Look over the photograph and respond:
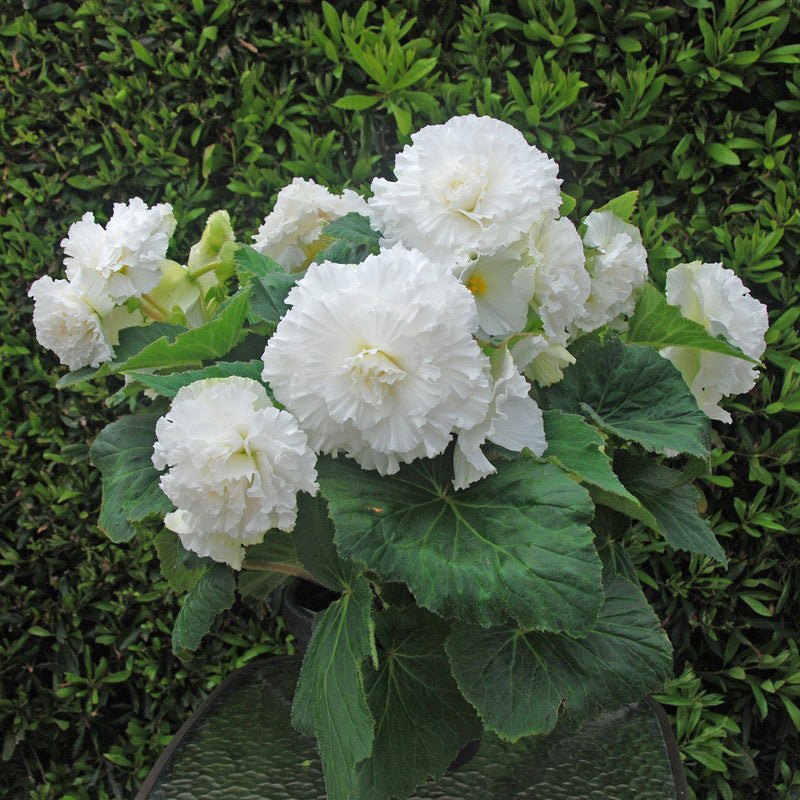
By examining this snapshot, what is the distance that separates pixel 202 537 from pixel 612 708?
1.33ft

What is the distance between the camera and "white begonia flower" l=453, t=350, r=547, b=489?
2.08 ft

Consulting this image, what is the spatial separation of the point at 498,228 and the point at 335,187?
2.84 ft

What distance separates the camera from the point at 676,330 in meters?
0.80

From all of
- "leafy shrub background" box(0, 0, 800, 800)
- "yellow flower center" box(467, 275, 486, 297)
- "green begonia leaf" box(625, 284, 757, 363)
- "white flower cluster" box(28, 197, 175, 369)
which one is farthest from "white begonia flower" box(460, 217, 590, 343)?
"leafy shrub background" box(0, 0, 800, 800)

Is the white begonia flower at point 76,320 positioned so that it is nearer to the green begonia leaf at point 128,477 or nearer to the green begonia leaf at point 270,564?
the green begonia leaf at point 128,477

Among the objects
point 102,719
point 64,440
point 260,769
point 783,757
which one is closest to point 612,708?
point 260,769

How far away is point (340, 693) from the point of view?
26.2 inches

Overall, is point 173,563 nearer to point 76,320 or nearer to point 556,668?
point 76,320

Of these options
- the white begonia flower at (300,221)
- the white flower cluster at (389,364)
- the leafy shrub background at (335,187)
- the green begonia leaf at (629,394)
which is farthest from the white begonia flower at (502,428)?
the leafy shrub background at (335,187)

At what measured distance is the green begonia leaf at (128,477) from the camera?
73 cm

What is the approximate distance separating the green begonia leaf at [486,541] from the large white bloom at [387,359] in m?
0.06

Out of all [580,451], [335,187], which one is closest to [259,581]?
[580,451]

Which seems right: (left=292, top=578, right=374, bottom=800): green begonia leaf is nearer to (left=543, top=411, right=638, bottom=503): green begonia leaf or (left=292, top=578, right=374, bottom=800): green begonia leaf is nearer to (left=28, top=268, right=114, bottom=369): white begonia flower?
(left=543, top=411, right=638, bottom=503): green begonia leaf

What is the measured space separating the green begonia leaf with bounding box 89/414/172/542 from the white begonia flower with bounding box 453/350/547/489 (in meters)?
0.28
